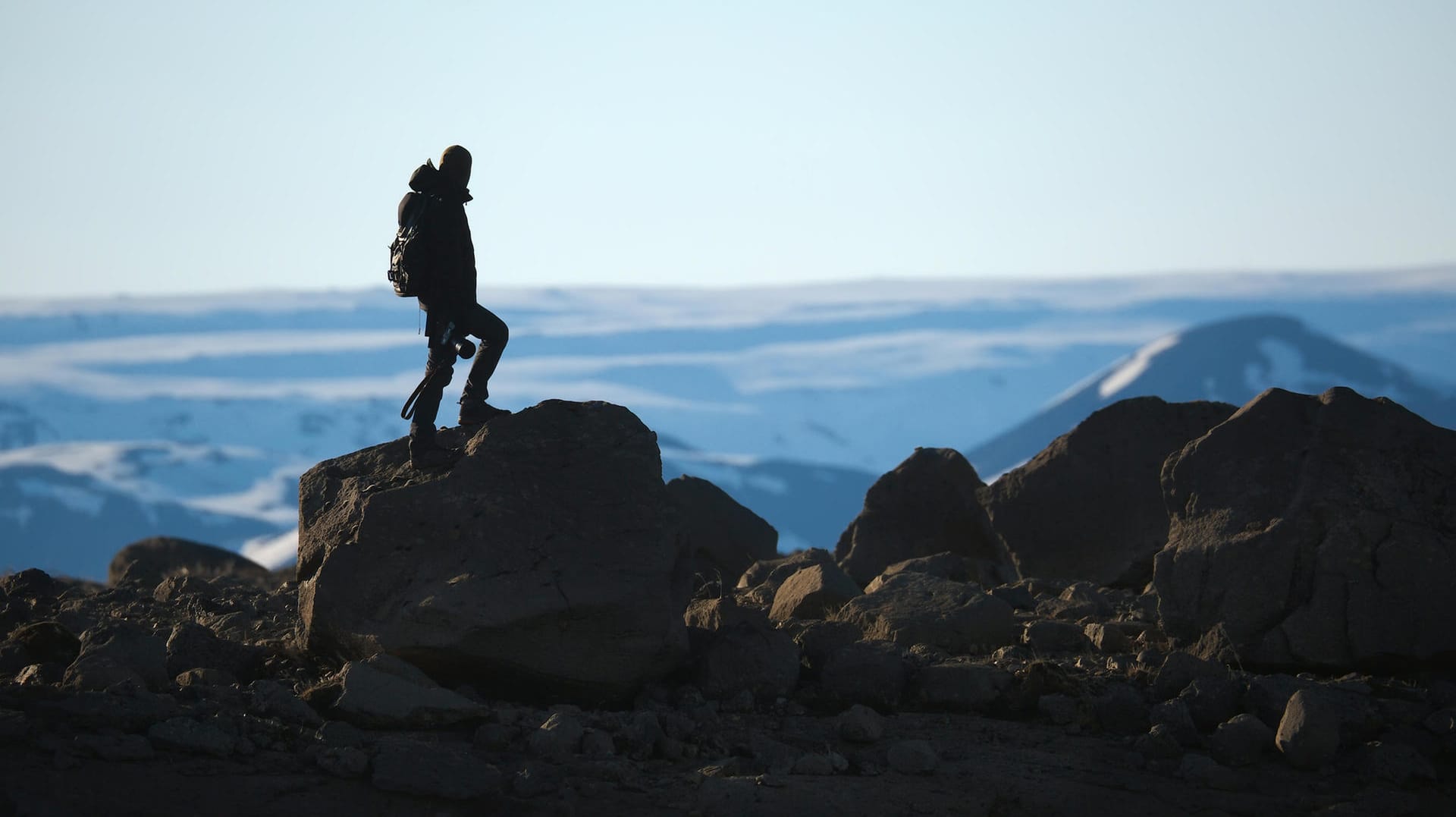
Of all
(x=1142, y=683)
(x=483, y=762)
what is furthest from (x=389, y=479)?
(x=1142, y=683)

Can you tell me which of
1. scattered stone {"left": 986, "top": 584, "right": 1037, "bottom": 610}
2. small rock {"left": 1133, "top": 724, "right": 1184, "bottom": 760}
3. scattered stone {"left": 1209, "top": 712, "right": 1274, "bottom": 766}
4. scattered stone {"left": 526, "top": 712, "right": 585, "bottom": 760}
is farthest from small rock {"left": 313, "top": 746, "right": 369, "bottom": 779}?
scattered stone {"left": 986, "top": 584, "right": 1037, "bottom": 610}

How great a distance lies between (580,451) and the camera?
10.3 m

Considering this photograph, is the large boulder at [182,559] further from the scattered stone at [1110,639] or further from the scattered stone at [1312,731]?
the scattered stone at [1312,731]

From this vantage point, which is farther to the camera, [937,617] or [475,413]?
[937,617]

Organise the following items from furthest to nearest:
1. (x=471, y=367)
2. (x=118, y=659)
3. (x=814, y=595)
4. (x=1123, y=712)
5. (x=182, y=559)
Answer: (x=182, y=559), (x=814, y=595), (x=471, y=367), (x=1123, y=712), (x=118, y=659)

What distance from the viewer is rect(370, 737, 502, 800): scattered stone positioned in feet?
25.7

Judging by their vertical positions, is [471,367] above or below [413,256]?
below

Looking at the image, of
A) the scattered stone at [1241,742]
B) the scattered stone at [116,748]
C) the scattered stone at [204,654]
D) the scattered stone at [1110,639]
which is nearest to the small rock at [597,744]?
the scattered stone at [116,748]

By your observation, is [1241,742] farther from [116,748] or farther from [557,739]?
[116,748]

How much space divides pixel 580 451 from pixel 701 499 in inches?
272

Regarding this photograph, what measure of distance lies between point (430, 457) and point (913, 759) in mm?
3961

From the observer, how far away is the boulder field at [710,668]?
319 inches

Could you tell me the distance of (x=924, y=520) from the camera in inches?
680

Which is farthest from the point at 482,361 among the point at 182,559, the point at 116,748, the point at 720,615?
the point at 182,559
